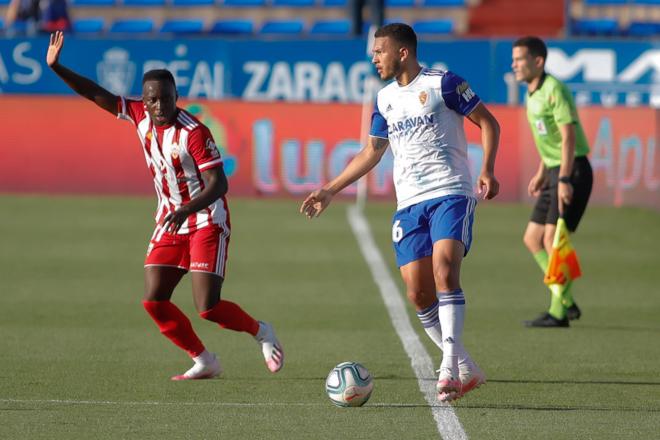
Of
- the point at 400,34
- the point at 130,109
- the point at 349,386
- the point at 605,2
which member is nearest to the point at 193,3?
the point at 605,2

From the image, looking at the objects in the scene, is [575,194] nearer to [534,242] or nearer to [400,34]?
[534,242]

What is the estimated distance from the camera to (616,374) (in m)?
8.41

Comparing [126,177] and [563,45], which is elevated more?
[563,45]

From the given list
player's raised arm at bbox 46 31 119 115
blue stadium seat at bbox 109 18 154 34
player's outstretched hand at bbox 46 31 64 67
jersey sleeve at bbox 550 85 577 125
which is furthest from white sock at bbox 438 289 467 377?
blue stadium seat at bbox 109 18 154 34

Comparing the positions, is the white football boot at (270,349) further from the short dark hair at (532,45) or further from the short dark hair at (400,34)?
the short dark hair at (532,45)

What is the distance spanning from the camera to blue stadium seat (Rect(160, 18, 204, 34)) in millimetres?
27688

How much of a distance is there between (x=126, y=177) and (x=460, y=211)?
1389 centimetres

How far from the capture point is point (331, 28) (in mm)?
27562

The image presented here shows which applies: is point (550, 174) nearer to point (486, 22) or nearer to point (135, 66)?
point (135, 66)

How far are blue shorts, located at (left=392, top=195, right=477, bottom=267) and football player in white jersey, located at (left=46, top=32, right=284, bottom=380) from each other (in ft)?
3.38

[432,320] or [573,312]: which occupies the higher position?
[432,320]

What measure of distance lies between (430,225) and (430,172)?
0.97 ft

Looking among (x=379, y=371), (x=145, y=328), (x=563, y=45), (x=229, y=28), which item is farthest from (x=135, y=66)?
(x=379, y=371)

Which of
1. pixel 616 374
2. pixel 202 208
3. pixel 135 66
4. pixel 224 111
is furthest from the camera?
pixel 135 66
